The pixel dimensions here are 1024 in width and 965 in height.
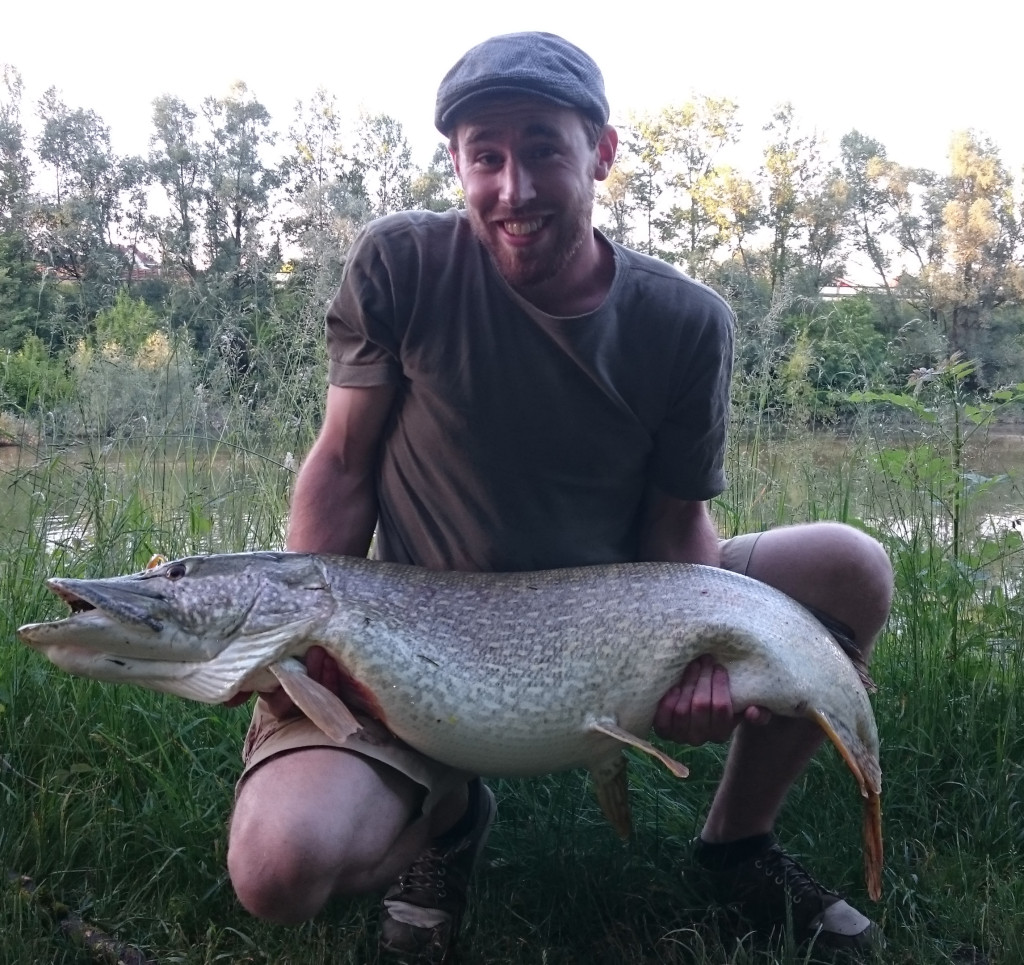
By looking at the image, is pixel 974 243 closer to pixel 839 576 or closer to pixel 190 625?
pixel 839 576

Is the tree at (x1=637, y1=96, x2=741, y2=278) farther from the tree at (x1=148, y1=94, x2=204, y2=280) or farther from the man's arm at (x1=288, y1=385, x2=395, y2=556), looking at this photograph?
the man's arm at (x1=288, y1=385, x2=395, y2=556)

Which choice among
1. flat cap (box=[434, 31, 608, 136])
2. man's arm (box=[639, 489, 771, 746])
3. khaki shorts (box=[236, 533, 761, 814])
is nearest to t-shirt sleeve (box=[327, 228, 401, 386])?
flat cap (box=[434, 31, 608, 136])

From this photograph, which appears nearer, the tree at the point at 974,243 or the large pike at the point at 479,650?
the large pike at the point at 479,650

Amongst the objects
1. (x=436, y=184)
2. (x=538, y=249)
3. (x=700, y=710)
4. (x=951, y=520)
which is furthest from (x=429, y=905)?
(x=436, y=184)

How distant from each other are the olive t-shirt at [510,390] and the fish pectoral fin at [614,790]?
0.47 meters

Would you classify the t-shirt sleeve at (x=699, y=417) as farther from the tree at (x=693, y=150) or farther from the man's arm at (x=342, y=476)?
the tree at (x=693, y=150)

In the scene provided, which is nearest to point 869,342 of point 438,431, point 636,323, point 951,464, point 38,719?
point 951,464

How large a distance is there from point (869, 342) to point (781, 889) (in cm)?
376

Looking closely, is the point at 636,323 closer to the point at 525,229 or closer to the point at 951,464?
the point at 525,229

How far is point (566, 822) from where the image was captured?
86.4 inches

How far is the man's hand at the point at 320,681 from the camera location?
1733 mm

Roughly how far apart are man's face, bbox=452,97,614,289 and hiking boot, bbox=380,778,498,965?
1243 mm

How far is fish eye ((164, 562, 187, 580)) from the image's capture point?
5.68 feet

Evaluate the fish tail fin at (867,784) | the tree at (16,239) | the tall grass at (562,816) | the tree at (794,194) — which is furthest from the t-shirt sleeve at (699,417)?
the tree at (794,194)
